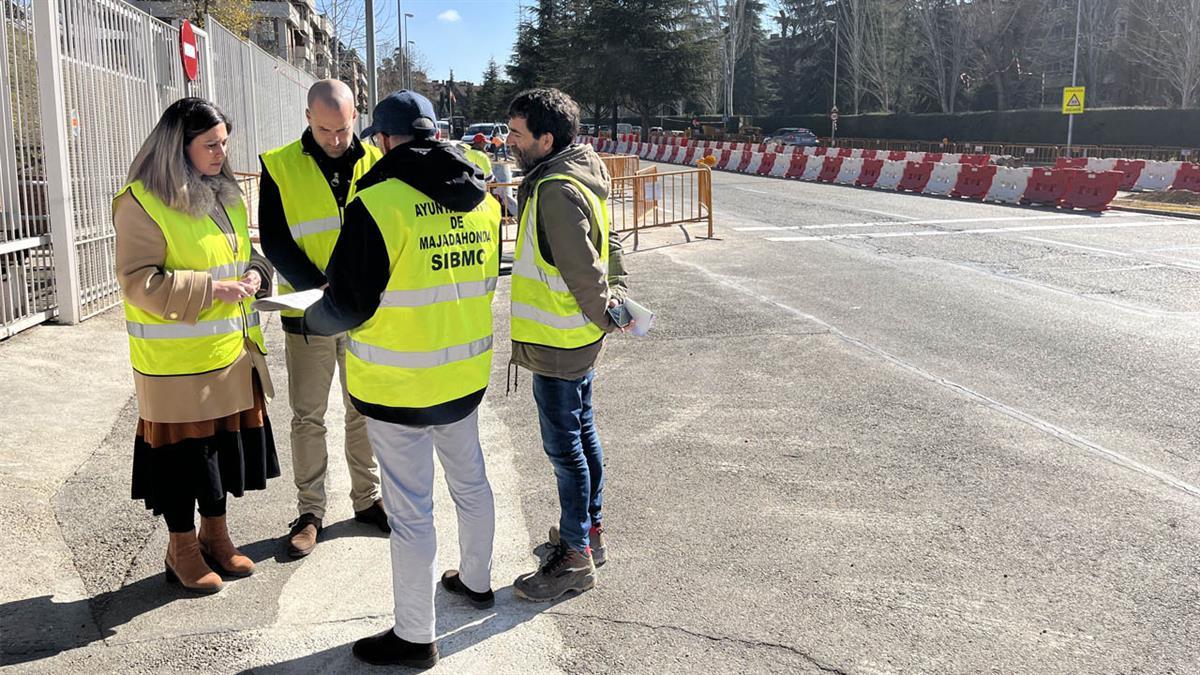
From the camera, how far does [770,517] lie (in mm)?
4812

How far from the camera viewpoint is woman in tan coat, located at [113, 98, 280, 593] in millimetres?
3684

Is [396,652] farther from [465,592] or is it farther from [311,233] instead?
[311,233]

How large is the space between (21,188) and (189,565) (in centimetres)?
557

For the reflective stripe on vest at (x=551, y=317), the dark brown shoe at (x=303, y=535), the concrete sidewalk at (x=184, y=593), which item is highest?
the reflective stripe on vest at (x=551, y=317)

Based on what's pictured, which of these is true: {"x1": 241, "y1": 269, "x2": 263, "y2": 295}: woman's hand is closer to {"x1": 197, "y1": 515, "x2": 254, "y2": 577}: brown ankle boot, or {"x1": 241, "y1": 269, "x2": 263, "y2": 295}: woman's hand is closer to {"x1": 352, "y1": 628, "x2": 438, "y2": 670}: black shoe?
{"x1": 197, "y1": 515, "x2": 254, "y2": 577}: brown ankle boot

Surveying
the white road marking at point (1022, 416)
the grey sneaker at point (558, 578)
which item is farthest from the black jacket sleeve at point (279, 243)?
the white road marking at point (1022, 416)

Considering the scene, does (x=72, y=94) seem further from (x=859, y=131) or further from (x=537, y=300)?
(x=859, y=131)

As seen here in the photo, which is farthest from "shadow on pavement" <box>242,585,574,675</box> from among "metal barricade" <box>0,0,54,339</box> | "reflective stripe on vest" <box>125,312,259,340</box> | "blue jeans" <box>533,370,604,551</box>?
"metal barricade" <box>0,0,54,339</box>

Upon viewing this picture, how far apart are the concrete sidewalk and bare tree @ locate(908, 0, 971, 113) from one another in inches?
2493

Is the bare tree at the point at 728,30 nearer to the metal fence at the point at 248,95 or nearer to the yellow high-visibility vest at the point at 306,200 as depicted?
the metal fence at the point at 248,95

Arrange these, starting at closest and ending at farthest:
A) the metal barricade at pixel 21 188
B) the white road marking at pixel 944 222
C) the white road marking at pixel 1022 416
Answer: the white road marking at pixel 1022 416, the metal barricade at pixel 21 188, the white road marking at pixel 944 222

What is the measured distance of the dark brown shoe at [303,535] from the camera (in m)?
4.32

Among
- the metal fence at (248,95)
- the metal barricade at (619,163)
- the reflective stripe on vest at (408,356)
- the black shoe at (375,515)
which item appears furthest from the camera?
the metal barricade at (619,163)

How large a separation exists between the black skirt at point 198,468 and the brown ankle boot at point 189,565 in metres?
0.14
